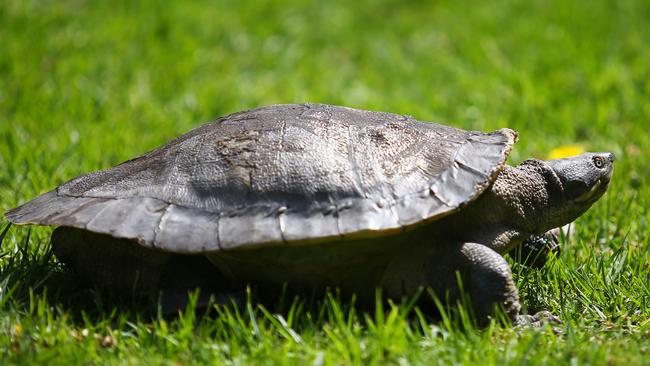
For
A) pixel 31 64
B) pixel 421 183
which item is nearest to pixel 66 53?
pixel 31 64

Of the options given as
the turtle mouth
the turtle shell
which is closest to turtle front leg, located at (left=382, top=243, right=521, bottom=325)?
the turtle shell

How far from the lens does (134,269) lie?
Result: 387 centimetres

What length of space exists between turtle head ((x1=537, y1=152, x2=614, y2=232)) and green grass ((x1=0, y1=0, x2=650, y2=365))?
267mm

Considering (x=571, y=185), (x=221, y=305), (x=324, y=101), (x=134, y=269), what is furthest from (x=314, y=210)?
(x=324, y=101)

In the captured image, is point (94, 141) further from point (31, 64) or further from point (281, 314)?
point (281, 314)

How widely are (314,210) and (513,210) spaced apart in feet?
3.33

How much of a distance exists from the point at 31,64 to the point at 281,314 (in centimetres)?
518

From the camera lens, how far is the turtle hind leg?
12.5 feet

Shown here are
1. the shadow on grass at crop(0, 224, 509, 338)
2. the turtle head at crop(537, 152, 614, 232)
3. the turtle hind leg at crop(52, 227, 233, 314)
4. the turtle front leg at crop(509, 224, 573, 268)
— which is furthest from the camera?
the turtle front leg at crop(509, 224, 573, 268)

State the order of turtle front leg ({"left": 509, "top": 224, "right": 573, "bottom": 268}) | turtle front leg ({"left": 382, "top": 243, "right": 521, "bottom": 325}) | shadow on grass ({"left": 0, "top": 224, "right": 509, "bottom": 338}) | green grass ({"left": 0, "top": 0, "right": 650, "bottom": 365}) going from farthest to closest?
1. turtle front leg ({"left": 509, "top": 224, "right": 573, "bottom": 268})
2. turtle front leg ({"left": 382, "top": 243, "right": 521, "bottom": 325})
3. shadow on grass ({"left": 0, "top": 224, "right": 509, "bottom": 338})
4. green grass ({"left": 0, "top": 0, "right": 650, "bottom": 365})

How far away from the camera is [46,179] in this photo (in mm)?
5547

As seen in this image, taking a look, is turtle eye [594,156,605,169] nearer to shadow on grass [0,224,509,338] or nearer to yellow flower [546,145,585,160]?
shadow on grass [0,224,509,338]

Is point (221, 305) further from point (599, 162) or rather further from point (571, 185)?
point (599, 162)

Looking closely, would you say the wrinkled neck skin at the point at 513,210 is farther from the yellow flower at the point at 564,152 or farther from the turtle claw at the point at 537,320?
the yellow flower at the point at 564,152
